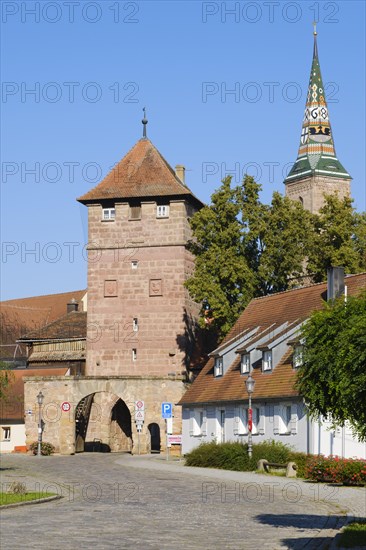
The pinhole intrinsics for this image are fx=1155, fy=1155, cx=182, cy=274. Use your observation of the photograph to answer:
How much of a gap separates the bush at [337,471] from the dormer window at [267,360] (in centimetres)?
1205

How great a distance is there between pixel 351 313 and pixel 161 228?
5410cm

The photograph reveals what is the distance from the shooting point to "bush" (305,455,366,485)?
3319cm

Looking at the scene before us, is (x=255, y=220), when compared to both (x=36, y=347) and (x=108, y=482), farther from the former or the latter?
(x=108, y=482)

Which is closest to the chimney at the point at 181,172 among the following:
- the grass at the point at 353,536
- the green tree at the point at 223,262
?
the green tree at the point at 223,262

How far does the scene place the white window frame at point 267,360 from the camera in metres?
48.2

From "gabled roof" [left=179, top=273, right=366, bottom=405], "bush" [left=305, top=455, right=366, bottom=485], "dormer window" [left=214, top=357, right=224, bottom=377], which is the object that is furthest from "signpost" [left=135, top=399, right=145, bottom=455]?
"bush" [left=305, top=455, right=366, bottom=485]

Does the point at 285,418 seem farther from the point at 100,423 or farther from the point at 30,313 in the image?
the point at 30,313

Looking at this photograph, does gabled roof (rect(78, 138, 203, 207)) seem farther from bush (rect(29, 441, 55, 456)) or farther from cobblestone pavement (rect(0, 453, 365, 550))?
cobblestone pavement (rect(0, 453, 365, 550))

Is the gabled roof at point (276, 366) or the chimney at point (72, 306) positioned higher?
the chimney at point (72, 306)

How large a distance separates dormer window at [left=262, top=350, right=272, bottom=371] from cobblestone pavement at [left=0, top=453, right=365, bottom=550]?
932cm

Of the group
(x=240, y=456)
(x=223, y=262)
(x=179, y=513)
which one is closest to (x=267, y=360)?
(x=240, y=456)

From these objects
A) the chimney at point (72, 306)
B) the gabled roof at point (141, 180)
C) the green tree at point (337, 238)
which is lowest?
the chimney at point (72, 306)

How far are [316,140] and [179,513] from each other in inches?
3788

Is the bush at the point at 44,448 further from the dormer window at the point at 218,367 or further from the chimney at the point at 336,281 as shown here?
the chimney at the point at 336,281
